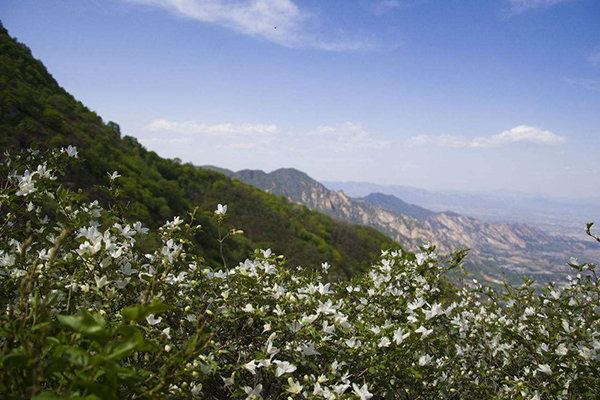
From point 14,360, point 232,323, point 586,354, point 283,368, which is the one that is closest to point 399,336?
point 283,368

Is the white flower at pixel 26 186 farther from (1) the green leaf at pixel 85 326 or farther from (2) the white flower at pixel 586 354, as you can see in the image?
(2) the white flower at pixel 586 354

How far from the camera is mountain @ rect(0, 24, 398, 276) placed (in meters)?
24.3

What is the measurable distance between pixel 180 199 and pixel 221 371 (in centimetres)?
3758

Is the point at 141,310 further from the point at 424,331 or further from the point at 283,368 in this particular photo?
the point at 424,331

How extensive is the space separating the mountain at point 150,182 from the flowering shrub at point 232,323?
4681mm

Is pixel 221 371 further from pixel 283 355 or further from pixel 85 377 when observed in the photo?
pixel 85 377

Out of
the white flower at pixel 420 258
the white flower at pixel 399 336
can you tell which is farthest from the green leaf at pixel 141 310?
the white flower at pixel 420 258

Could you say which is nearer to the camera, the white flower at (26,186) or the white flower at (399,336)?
the white flower at (399,336)

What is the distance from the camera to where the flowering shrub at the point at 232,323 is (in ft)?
4.17

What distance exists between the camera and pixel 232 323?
225 cm

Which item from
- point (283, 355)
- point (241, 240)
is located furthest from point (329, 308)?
point (241, 240)

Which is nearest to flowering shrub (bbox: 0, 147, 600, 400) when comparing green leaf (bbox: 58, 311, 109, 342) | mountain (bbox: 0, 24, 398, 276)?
green leaf (bbox: 58, 311, 109, 342)

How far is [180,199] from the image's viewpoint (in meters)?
37.1

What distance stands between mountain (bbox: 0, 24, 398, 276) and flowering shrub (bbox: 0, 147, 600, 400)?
468cm
